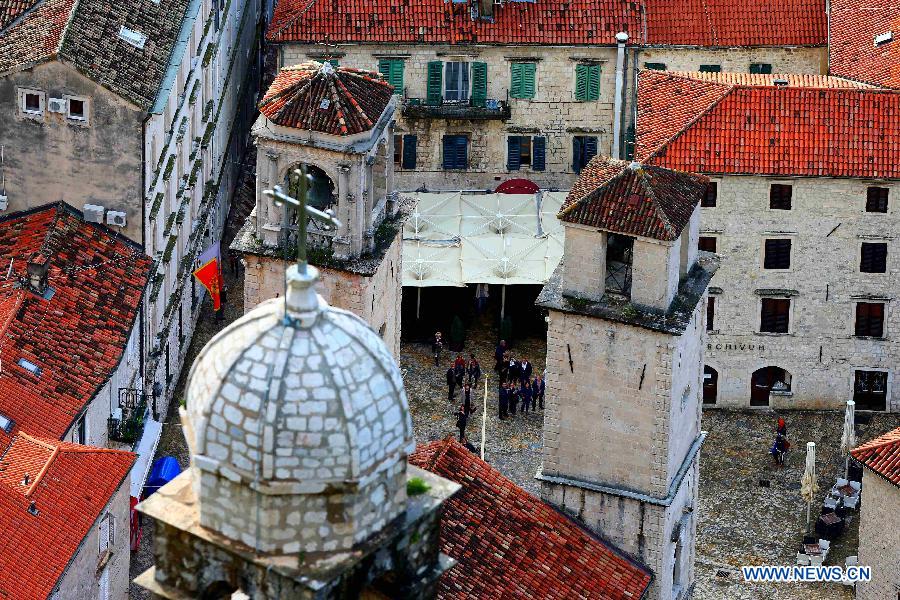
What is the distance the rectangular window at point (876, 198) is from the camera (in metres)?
82.1

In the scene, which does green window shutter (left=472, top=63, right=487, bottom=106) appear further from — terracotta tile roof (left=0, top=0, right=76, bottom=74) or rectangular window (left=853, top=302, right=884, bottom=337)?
terracotta tile roof (left=0, top=0, right=76, bottom=74)

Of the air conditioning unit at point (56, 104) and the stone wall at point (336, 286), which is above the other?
the air conditioning unit at point (56, 104)

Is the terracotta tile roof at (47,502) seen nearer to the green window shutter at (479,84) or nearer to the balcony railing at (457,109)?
the balcony railing at (457,109)

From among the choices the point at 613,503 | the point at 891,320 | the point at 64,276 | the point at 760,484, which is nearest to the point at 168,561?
the point at 613,503

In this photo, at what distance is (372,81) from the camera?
6338 cm

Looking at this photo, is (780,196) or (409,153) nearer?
(780,196)

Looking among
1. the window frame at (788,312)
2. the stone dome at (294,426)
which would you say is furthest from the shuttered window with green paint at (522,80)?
the stone dome at (294,426)

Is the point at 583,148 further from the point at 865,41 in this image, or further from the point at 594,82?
the point at 865,41

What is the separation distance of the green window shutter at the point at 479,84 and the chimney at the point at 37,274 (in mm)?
25076

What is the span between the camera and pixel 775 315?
84.6 m

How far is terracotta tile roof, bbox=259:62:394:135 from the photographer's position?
61.3m

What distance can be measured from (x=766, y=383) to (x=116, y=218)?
25034 mm

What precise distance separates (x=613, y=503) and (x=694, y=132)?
2265 cm

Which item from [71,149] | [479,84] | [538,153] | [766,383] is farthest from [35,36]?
[766,383]
